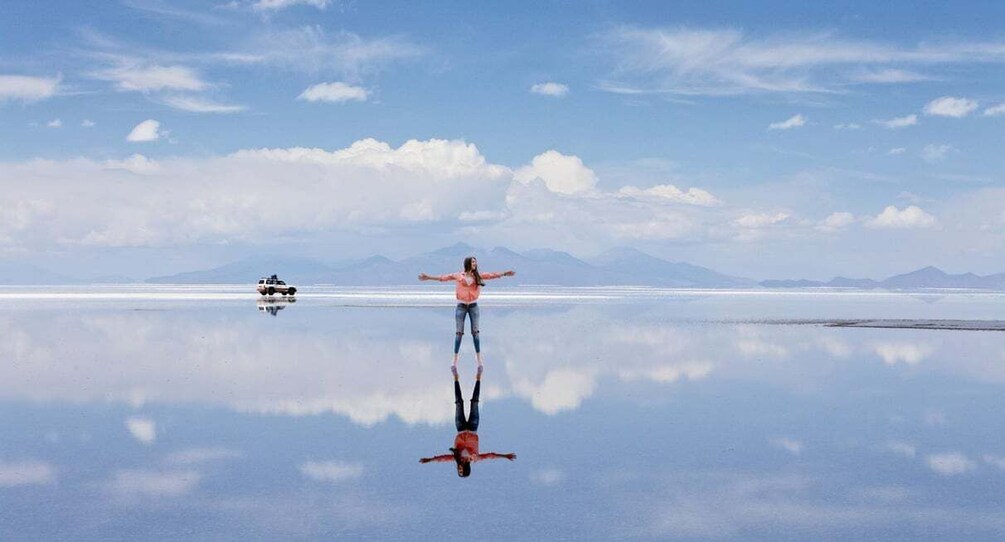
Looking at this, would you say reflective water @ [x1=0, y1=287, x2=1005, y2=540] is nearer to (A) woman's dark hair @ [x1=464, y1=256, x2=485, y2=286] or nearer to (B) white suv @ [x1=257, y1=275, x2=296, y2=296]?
(A) woman's dark hair @ [x1=464, y1=256, x2=485, y2=286]

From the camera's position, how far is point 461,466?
11.4m

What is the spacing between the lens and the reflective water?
885cm

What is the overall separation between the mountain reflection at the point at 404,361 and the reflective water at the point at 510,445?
0.13 m

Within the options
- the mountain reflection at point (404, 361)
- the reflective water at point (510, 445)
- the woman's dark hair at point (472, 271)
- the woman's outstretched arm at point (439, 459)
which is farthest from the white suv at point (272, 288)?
the woman's outstretched arm at point (439, 459)

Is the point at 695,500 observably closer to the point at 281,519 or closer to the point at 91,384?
the point at 281,519

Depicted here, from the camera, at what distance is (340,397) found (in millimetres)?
17391

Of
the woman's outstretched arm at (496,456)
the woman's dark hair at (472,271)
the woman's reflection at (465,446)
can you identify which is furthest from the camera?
the woman's dark hair at (472,271)

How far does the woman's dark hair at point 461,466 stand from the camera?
11.0 m

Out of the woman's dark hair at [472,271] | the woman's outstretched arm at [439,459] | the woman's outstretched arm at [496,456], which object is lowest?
the woman's outstretched arm at [439,459]

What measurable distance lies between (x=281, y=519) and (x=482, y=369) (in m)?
13.8

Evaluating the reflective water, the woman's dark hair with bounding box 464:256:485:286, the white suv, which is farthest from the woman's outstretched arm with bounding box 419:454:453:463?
the white suv

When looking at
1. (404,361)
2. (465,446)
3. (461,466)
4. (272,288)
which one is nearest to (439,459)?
(461,466)

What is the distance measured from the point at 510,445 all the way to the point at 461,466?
4.77 ft

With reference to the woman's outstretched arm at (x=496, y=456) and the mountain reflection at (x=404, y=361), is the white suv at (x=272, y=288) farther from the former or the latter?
the woman's outstretched arm at (x=496, y=456)
